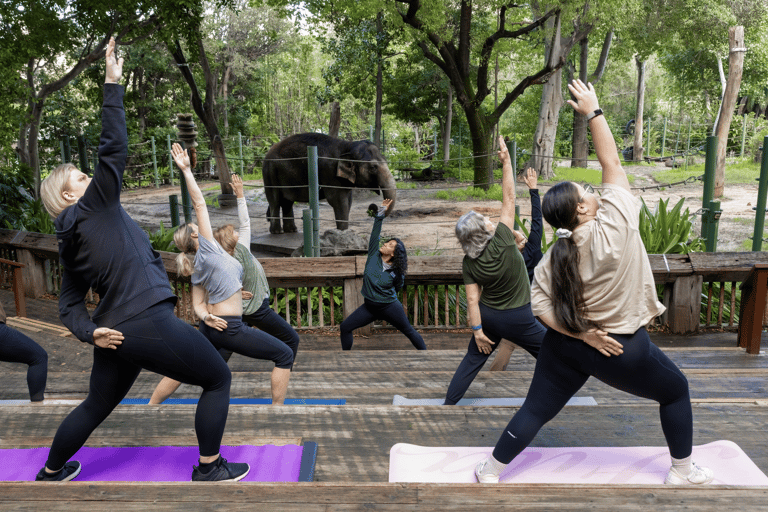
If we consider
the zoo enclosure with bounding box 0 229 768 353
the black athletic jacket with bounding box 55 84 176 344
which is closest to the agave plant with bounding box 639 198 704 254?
the zoo enclosure with bounding box 0 229 768 353

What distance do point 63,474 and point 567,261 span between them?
2.29m

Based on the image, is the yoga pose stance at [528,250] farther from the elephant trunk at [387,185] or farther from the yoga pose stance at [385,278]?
the elephant trunk at [387,185]

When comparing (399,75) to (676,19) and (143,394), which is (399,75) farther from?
(143,394)

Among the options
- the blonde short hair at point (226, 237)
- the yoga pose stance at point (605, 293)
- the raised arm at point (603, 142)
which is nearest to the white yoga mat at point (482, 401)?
the yoga pose stance at point (605, 293)

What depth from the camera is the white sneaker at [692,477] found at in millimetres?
2596

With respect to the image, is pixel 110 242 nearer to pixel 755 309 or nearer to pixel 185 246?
pixel 185 246

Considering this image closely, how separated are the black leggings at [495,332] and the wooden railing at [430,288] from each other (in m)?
2.64

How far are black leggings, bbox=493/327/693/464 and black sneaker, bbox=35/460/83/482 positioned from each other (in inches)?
71.9

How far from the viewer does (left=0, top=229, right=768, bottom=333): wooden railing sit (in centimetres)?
629

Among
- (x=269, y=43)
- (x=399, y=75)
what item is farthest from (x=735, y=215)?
(x=269, y=43)

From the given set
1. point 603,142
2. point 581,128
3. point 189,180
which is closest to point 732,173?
point 581,128

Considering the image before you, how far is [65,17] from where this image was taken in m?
10.2

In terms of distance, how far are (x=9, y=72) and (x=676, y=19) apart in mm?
17740

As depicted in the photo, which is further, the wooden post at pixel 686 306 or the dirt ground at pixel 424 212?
the dirt ground at pixel 424 212
